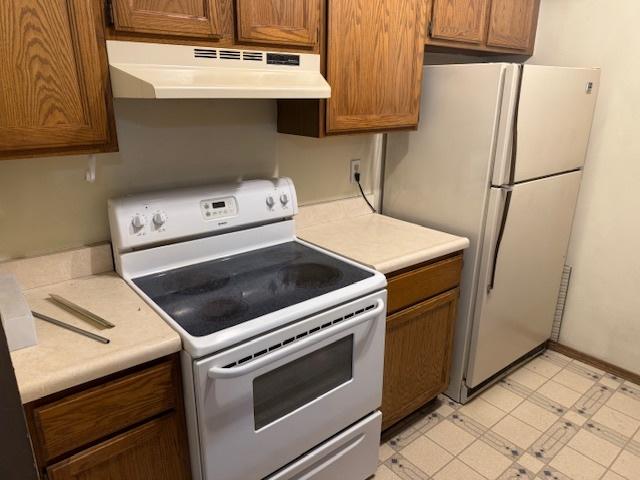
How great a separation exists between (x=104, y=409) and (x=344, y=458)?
2.86 feet

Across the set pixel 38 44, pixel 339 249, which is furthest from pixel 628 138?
pixel 38 44

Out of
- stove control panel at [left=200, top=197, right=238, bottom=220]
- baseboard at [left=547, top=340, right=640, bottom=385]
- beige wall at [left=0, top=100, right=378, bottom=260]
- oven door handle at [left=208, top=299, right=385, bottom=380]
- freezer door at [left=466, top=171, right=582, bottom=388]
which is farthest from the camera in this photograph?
baseboard at [left=547, top=340, right=640, bottom=385]

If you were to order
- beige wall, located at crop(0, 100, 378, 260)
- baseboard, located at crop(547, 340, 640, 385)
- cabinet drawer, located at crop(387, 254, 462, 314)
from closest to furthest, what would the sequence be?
beige wall, located at crop(0, 100, 378, 260) < cabinet drawer, located at crop(387, 254, 462, 314) < baseboard, located at crop(547, 340, 640, 385)

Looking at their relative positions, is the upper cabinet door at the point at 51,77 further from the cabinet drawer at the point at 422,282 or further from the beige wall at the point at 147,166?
the cabinet drawer at the point at 422,282

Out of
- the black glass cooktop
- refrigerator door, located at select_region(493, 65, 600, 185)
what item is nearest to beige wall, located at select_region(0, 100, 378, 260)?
the black glass cooktop

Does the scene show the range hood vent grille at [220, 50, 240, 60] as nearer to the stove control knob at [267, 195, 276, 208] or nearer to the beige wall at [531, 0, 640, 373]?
the stove control knob at [267, 195, 276, 208]

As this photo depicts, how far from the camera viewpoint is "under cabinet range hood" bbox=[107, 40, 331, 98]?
3.86 ft

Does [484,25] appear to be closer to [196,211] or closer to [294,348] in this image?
[196,211]

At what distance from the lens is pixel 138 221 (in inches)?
58.9

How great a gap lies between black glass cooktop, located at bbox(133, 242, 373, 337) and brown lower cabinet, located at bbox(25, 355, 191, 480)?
0.17 meters

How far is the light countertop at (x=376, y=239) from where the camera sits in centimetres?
175

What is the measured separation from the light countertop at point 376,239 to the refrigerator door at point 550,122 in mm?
355

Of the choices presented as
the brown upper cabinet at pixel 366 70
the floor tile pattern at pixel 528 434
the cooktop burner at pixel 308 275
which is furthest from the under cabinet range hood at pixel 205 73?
the floor tile pattern at pixel 528 434

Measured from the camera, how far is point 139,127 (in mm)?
1574
